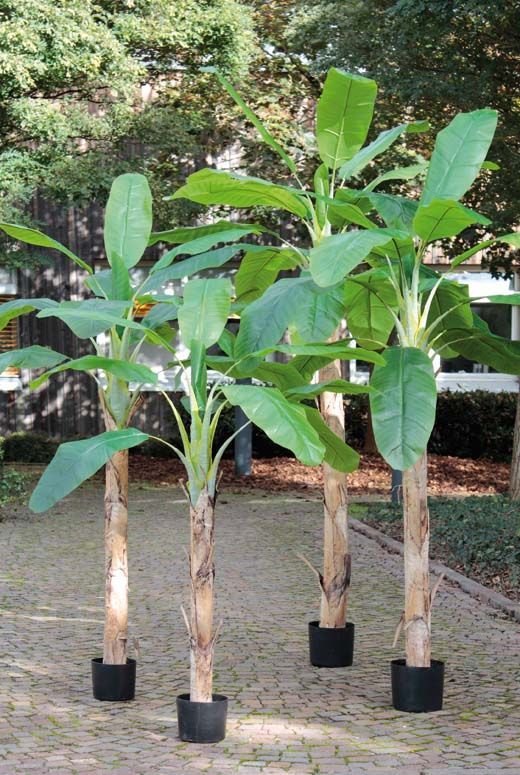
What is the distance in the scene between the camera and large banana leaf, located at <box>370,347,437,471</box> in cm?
464

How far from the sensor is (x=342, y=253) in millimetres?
4617

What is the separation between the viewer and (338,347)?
16.0 feet

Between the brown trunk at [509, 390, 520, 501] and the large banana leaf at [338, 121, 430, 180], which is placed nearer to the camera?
the large banana leaf at [338, 121, 430, 180]

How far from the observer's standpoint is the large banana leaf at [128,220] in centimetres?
566

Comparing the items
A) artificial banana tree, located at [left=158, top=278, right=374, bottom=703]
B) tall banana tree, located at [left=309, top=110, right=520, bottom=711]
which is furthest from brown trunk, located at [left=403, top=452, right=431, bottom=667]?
artificial banana tree, located at [left=158, top=278, right=374, bottom=703]

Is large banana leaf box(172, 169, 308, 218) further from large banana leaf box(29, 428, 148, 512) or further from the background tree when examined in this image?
the background tree

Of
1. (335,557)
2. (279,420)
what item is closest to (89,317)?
(279,420)

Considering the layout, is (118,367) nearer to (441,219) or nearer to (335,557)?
(441,219)

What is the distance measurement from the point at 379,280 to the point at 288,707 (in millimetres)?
2387

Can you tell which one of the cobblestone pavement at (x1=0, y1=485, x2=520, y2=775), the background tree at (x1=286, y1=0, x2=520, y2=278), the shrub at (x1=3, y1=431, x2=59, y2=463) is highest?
the background tree at (x1=286, y1=0, x2=520, y2=278)

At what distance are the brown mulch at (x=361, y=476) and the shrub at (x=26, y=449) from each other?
4.95 ft

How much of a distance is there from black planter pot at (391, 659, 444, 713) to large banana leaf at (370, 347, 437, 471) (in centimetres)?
142

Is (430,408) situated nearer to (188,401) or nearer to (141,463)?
(188,401)

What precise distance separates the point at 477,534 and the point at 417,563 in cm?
450
